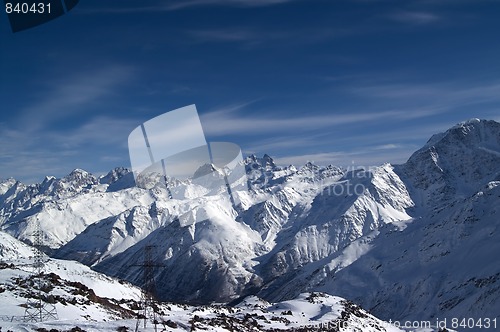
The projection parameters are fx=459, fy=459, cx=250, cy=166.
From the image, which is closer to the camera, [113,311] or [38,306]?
[38,306]

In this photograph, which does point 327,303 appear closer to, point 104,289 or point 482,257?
point 104,289

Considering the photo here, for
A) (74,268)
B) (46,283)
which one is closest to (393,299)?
(74,268)

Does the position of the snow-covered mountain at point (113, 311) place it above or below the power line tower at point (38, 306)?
below

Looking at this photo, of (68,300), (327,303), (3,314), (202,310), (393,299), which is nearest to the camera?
(3,314)

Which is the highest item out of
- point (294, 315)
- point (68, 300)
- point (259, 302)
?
point (68, 300)

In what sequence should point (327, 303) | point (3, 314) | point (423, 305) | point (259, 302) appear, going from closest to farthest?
point (3, 314) → point (327, 303) → point (259, 302) → point (423, 305)

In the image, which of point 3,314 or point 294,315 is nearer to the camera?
point 3,314

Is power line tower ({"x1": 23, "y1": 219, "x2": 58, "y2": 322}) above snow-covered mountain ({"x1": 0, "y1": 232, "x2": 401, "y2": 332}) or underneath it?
above

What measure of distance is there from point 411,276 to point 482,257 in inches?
1297

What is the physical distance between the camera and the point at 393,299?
186 m

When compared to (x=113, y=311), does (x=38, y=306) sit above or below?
above

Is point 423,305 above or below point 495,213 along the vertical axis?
below

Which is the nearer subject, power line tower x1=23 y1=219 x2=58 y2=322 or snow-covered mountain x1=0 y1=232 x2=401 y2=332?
snow-covered mountain x1=0 y1=232 x2=401 y2=332

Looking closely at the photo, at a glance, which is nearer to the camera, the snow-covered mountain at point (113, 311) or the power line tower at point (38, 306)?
the snow-covered mountain at point (113, 311)
